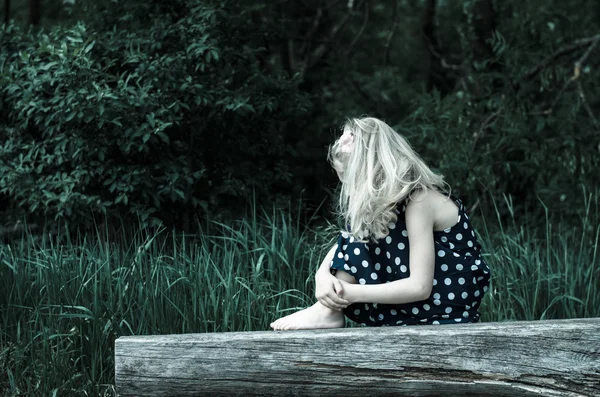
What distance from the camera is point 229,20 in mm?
5395

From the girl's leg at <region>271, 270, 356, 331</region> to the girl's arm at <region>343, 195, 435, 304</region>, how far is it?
101 millimetres

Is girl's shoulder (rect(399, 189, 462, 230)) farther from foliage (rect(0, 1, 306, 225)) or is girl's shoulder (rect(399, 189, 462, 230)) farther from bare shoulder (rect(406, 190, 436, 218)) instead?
foliage (rect(0, 1, 306, 225))

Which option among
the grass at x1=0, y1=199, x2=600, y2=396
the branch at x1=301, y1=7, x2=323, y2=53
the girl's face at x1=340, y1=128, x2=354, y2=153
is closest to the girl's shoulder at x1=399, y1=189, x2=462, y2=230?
the girl's face at x1=340, y1=128, x2=354, y2=153

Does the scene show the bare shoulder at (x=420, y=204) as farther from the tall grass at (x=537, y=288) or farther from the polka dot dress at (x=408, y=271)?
the tall grass at (x=537, y=288)

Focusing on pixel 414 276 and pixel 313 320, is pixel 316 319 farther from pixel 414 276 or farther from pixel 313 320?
pixel 414 276

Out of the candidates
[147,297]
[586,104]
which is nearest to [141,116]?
[147,297]

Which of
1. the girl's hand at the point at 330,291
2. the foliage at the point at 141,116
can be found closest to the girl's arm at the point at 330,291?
the girl's hand at the point at 330,291

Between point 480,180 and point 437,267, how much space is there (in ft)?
10.0

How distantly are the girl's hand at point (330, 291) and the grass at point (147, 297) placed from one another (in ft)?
3.45

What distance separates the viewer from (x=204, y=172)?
17.5 feet

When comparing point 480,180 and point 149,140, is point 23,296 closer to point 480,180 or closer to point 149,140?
point 149,140

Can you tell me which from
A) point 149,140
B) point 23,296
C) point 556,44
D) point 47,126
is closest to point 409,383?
point 23,296

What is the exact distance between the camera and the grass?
3.47 metres

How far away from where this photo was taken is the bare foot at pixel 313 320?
258 centimetres
